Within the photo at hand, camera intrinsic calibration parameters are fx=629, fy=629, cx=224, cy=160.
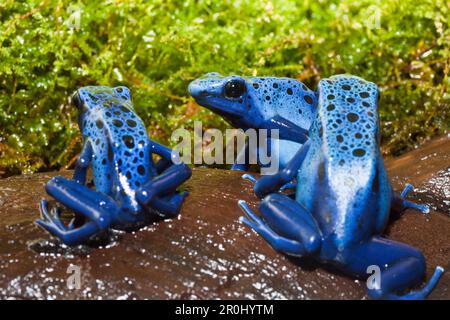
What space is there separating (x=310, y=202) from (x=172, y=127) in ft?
7.02

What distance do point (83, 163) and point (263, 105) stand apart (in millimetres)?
1316

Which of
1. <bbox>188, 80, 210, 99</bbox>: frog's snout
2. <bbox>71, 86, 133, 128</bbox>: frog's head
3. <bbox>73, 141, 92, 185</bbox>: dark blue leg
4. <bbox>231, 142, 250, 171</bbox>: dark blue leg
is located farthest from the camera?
<bbox>231, 142, 250, 171</bbox>: dark blue leg

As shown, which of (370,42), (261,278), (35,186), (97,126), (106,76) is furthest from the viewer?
(370,42)

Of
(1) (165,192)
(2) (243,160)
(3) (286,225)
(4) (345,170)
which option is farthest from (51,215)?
(2) (243,160)

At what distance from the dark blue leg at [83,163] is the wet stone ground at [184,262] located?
0.27 meters

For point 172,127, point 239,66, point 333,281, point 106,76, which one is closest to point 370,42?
point 239,66

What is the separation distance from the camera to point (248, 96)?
3.92 meters

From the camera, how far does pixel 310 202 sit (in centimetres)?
290

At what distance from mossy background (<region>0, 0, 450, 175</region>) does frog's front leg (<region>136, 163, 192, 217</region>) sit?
1.77 meters

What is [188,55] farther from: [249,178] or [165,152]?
[165,152]

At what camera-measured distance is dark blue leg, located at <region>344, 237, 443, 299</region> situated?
2.70m

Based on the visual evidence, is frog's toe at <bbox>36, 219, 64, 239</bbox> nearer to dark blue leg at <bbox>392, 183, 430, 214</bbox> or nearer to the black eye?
the black eye

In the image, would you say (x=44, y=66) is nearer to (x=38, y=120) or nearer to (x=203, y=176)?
(x=38, y=120)

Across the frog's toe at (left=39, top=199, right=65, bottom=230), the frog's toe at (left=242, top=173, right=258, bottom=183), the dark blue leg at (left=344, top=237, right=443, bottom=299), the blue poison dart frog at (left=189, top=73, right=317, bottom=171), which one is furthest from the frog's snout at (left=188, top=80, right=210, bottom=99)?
the dark blue leg at (left=344, top=237, right=443, bottom=299)
